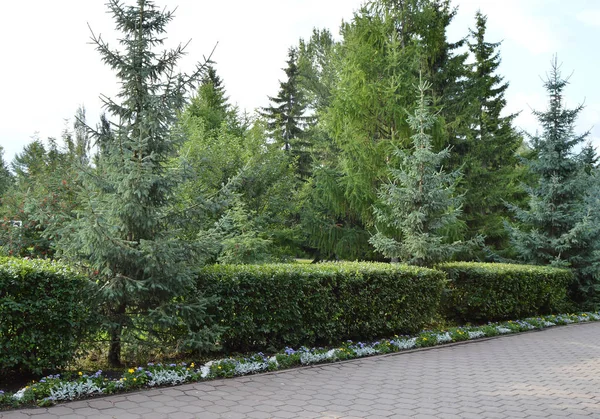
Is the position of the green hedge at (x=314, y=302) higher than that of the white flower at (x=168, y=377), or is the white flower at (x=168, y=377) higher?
the green hedge at (x=314, y=302)

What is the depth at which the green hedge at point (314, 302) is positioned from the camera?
6809 millimetres

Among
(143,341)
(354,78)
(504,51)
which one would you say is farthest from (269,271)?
(504,51)

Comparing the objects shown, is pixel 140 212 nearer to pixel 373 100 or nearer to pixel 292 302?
pixel 292 302

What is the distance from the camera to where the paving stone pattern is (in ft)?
15.5

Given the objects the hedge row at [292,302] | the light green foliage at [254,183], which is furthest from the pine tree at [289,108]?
the hedge row at [292,302]

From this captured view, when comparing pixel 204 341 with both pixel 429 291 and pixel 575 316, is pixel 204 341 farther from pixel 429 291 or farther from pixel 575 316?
pixel 575 316

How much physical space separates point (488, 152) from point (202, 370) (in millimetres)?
17427

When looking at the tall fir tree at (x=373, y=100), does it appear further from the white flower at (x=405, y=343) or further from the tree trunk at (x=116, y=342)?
the tree trunk at (x=116, y=342)

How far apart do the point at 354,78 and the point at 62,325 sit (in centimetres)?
1187

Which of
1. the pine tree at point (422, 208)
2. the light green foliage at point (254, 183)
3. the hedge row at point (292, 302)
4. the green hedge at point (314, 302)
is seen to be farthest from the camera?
the light green foliage at point (254, 183)

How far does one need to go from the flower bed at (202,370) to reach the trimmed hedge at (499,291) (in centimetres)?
137

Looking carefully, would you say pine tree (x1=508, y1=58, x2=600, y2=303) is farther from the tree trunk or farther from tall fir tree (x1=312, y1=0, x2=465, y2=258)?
the tree trunk

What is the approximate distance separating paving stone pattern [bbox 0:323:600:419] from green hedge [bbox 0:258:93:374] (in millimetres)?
840

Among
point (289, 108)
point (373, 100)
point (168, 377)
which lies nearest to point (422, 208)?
point (373, 100)
